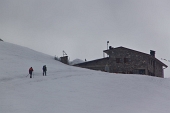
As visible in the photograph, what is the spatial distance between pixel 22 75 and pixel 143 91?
46.3ft

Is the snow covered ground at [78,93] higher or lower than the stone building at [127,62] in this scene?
lower

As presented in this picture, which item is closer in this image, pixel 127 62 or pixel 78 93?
pixel 78 93

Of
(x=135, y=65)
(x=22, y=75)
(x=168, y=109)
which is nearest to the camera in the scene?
(x=168, y=109)

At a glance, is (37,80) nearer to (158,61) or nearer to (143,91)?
(143,91)

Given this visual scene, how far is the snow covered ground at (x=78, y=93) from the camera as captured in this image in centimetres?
2791

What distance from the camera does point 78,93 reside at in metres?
33.2

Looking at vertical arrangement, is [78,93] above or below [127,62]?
below

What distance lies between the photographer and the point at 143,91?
3775 cm

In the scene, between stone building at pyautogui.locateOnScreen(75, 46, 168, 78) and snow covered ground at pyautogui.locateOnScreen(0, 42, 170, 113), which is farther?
stone building at pyautogui.locateOnScreen(75, 46, 168, 78)

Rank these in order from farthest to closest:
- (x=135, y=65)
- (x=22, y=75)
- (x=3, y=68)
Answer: (x=135, y=65)
(x=3, y=68)
(x=22, y=75)

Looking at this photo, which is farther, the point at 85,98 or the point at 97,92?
the point at 97,92

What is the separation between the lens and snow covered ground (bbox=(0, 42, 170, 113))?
2791 centimetres

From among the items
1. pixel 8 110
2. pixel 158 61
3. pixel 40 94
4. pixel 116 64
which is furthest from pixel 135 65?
pixel 8 110

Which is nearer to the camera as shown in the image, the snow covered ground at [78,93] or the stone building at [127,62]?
the snow covered ground at [78,93]
